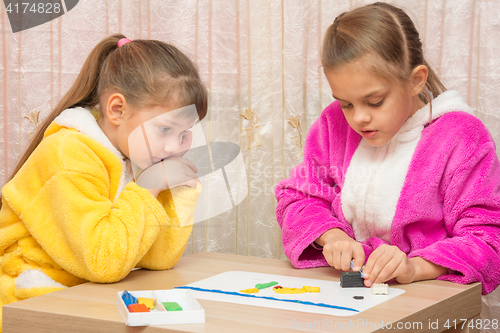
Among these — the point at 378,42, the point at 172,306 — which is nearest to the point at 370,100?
the point at 378,42

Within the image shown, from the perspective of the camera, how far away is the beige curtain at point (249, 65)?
1.16 m

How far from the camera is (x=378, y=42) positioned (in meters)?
0.88

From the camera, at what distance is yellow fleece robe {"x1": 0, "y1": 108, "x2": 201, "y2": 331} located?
2.71 ft

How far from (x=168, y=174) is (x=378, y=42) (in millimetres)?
449

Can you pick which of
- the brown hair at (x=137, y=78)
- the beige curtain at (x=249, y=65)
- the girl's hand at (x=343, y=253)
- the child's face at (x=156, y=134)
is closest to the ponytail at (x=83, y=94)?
the brown hair at (x=137, y=78)

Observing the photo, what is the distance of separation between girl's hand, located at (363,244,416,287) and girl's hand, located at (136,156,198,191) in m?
0.39

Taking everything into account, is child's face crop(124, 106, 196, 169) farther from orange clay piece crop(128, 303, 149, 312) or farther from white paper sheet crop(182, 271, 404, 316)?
orange clay piece crop(128, 303, 149, 312)

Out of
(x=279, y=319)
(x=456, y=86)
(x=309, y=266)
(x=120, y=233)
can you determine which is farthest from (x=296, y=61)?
(x=279, y=319)

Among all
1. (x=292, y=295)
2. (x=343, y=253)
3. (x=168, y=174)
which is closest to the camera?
(x=292, y=295)

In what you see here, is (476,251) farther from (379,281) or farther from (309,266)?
(309,266)

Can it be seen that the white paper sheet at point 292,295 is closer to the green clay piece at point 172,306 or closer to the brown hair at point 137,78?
the green clay piece at point 172,306

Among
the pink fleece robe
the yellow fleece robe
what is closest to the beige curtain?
the pink fleece robe

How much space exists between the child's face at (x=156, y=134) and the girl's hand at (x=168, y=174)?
1 cm

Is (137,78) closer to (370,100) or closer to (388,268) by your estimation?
(370,100)
